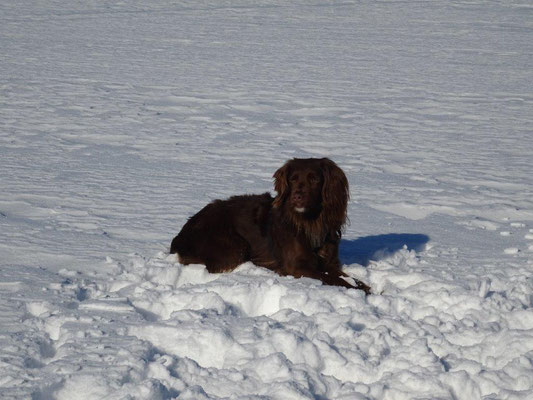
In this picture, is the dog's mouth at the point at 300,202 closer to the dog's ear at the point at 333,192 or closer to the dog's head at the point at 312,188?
the dog's head at the point at 312,188

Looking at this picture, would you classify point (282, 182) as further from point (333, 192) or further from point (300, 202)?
point (333, 192)

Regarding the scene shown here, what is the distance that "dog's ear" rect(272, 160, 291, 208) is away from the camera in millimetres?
4871

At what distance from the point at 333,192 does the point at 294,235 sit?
36 centimetres

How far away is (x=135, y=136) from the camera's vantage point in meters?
9.28

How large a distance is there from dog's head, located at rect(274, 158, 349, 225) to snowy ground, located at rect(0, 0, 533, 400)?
1.43 ft

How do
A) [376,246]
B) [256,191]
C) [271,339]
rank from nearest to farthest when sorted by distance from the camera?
1. [271,339]
2. [376,246]
3. [256,191]

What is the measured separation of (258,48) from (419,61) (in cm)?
368

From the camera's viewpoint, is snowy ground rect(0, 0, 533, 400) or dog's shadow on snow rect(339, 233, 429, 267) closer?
snowy ground rect(0, 0, 533, 400)

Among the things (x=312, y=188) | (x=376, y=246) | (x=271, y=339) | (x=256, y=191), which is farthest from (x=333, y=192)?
(x=256, y=191)

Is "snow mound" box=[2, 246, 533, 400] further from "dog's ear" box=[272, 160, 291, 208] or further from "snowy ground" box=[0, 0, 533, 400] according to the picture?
"dog's ear" box=[272, 160, 291, 208]

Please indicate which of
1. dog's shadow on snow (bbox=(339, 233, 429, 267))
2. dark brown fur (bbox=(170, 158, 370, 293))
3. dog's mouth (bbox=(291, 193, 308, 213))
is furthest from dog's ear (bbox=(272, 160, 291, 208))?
dog's shadow on snow (bbox=(339, 233, 429, 267))

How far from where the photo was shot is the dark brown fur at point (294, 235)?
4855 millimetres

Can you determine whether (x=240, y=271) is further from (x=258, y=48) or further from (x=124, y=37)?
(x=124, y=37)

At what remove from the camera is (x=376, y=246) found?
555 cm
